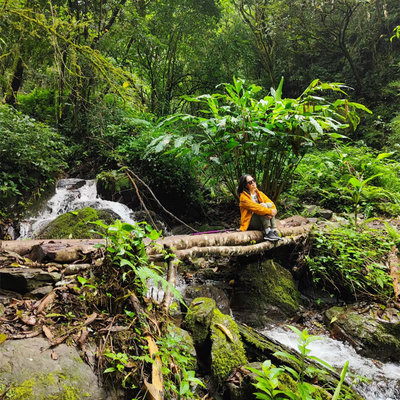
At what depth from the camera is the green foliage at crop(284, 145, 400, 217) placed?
6.51 m

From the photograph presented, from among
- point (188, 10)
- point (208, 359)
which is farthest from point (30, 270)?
point (188, 10)

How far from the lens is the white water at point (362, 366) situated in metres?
2.98

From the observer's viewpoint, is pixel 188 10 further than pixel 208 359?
Yes

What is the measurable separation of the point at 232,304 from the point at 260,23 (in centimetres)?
1340

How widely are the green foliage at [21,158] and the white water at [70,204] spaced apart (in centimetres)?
51

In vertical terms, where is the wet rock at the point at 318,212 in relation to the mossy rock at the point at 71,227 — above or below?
above

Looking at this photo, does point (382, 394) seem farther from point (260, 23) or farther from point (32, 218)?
point (260, 23)

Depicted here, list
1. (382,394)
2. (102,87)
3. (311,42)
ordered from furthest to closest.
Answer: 1. (311,42)
2. (102,87)
3. (382,394)

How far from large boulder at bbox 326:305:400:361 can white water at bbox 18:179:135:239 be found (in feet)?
17.8

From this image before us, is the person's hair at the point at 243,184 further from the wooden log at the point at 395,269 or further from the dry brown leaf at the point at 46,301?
the dry brown leaf at the point at 46,301

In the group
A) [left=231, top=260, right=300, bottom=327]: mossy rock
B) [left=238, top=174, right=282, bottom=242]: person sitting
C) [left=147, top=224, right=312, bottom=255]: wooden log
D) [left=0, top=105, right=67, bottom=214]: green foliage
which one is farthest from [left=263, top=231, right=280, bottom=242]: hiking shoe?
[left=0, top=105, right=67, bottom=214]: green foliage

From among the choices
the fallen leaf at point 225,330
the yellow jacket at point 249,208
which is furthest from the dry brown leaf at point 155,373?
the yellow jacket at point 249,208

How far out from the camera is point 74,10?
9523 mm

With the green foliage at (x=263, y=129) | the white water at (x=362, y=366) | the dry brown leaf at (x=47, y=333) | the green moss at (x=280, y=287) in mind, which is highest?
the green foliage at (x=263, y=129)
